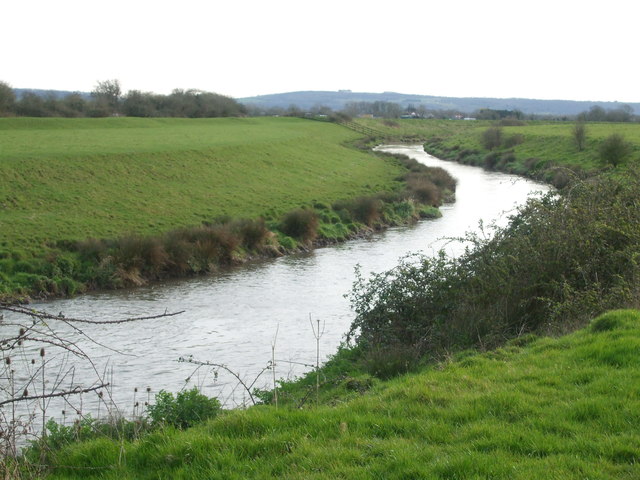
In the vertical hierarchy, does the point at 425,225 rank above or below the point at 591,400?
below

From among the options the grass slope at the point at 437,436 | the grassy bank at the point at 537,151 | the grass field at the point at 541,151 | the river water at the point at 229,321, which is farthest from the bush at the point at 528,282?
the grass field at the point at 541,151

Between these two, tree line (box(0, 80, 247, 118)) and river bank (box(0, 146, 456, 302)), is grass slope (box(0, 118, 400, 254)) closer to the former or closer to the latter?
river bank (box(0, 146, 456, 302))

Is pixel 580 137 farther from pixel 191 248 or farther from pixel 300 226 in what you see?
pixel 191 248

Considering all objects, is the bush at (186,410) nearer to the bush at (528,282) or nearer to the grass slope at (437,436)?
the grass slope at (437,436)

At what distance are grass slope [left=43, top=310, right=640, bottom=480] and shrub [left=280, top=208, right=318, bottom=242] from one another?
2468 centimetres

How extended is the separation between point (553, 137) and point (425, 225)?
4394cm

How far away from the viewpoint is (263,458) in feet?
19.9

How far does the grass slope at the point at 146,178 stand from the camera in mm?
30000

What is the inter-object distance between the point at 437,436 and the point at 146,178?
35931 mm

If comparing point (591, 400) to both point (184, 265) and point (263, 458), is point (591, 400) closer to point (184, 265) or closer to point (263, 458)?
point (263, 458)

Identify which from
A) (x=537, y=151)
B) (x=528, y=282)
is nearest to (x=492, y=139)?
(x=537, y=151)

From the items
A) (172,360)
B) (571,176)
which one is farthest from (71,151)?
(571,176)

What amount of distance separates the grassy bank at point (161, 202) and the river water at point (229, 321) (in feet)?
5.19

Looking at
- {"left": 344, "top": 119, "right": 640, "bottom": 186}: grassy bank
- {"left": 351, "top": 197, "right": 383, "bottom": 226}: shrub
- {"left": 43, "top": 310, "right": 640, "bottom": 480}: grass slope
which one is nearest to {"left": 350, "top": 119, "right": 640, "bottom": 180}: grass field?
{"left": 344, "top": 119, "right": 640, "bottom": 186}: grassy bank
